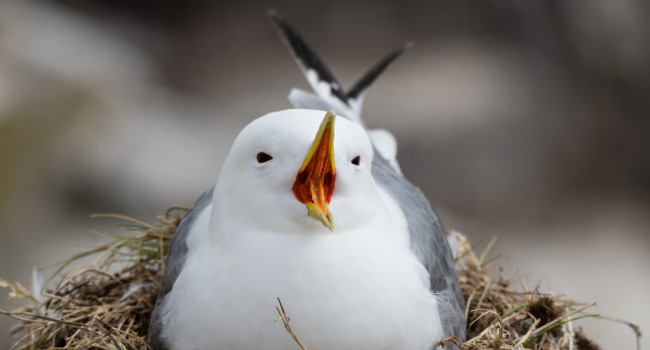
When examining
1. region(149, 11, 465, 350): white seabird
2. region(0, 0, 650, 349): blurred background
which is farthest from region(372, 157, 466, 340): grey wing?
region(0, 0, 650, 349): blurred background

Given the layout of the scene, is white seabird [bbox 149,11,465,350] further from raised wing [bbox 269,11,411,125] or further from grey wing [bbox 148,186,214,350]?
raised wing [bbox 269,11,411,125]

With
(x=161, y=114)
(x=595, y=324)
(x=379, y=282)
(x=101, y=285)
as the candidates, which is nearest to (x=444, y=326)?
(x=379, y=282)

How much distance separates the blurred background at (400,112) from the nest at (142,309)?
1.80 metres

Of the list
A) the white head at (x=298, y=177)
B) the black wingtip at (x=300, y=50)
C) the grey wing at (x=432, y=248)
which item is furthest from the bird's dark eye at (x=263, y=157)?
the black wingtip at (x=300, y=50)

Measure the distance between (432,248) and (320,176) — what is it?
59cm

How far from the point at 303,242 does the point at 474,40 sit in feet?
15.0

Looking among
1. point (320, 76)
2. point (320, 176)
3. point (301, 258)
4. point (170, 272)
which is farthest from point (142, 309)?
point (320, 76)

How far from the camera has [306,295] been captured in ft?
5.49

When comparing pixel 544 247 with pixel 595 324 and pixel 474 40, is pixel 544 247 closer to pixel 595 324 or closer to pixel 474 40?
pixel 595 324

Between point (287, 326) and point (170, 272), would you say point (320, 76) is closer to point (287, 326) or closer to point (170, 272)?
point (170, 272)

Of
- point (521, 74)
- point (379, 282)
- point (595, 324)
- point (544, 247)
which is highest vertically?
point (521, 74)

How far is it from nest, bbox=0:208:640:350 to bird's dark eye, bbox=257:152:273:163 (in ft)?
2.06

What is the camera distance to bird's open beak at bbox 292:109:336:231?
1.58m

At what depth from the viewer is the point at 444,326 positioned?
1939mm
